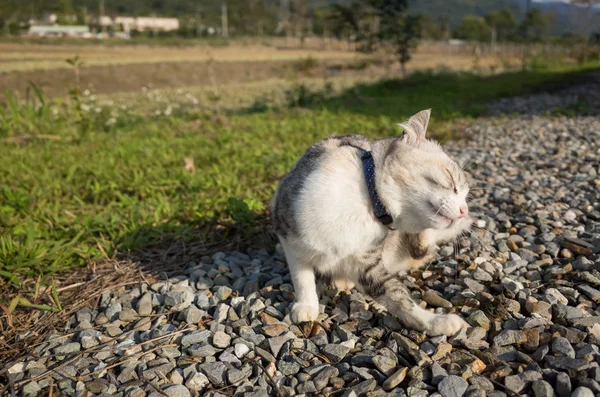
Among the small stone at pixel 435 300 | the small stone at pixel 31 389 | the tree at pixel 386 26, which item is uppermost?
the tree at pixel 386 26

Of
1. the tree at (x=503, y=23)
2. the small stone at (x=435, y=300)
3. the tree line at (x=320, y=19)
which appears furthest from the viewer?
the tree at (x=503, y=23)

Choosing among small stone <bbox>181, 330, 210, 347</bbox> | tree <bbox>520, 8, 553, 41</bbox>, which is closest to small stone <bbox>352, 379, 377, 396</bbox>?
small stone <bbox>181, 330, 210, 347</bbox>

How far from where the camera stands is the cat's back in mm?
2273

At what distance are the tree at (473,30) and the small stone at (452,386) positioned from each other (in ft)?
213

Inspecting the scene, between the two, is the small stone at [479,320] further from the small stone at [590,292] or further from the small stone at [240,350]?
the small stone at [240,350]

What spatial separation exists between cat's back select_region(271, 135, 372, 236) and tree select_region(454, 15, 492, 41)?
64.1m

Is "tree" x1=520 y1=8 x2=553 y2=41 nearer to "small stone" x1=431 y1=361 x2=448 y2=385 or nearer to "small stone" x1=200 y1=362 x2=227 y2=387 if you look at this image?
"small stone" x1=431 y1=361 x2=448 y2=385

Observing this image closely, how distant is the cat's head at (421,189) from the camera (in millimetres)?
2145

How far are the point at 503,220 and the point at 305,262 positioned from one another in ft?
6.19

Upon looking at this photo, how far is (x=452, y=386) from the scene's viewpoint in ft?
5.99

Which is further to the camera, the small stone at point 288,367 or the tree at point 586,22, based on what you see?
the tree at point 586,22

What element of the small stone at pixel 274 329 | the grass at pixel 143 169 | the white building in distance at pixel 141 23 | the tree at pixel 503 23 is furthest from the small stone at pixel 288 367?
the tree at pixel 503 23

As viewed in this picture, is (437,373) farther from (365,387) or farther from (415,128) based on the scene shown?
(415,128)

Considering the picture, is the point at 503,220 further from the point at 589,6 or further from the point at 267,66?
the point at 589,6
